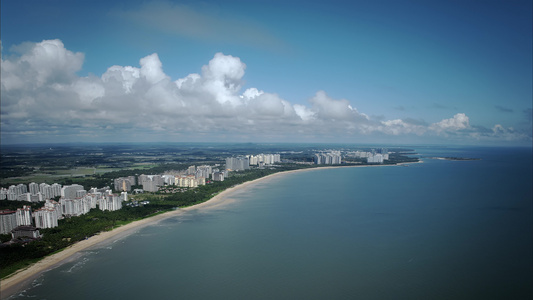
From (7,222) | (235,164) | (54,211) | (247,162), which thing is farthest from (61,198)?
(247,162)

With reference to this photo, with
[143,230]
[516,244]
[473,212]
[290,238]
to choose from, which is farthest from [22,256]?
[473,212]

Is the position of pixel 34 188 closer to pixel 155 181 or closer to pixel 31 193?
pixel 31 193

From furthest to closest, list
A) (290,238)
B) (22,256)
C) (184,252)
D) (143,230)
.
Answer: (143,230), (290,238), (184,252), (22,256)

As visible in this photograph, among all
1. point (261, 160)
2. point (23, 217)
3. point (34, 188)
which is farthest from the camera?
point (261, 160)

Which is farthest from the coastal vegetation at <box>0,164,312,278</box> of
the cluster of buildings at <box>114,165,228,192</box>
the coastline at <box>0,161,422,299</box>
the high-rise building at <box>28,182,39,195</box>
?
the high-rise building at <box>28,182,39,195</box>

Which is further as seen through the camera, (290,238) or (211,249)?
(290,238)

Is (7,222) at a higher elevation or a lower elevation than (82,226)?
higher

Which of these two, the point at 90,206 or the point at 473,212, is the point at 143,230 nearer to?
the point at 90,206

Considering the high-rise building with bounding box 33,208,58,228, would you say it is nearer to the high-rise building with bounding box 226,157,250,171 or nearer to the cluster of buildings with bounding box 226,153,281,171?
the cluster of buildings with bounding box 226,153,281,171
